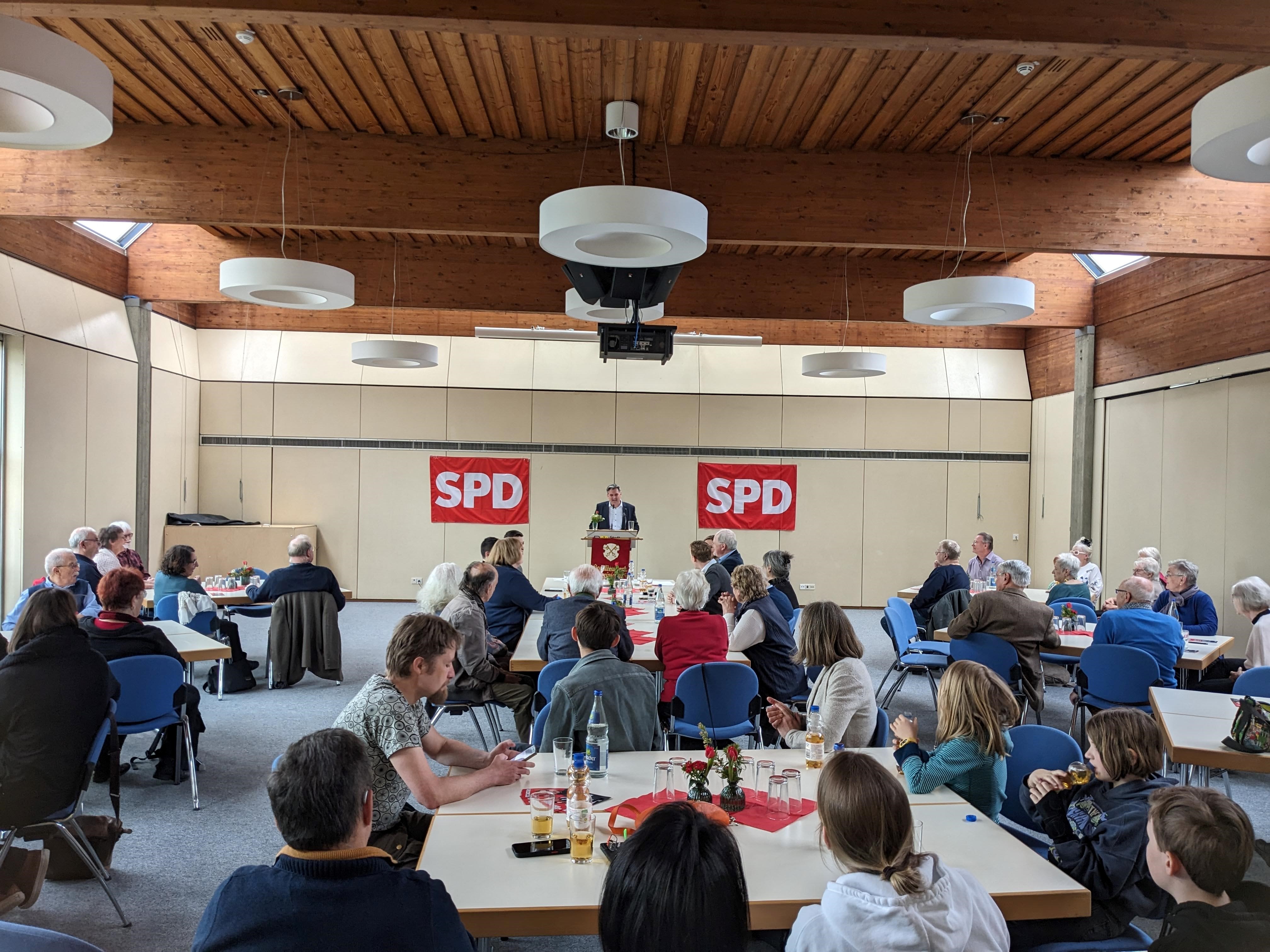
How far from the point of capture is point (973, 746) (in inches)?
121

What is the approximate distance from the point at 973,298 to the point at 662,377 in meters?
7.64

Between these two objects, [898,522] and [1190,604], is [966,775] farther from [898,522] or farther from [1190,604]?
[898,522]

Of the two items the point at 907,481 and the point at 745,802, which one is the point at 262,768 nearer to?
the point at 745,802

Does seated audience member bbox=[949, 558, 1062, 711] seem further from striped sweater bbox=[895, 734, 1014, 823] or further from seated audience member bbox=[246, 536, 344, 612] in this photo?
seated audience member bbox=[246, 536, 344, 612]

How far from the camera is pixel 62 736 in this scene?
11.5ft

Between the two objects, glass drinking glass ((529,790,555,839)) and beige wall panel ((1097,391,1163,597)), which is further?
beige wall panel ((1097,391,1163,597))

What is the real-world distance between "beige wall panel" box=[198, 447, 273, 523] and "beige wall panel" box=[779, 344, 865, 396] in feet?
25.1

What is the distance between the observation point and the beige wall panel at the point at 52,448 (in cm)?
855

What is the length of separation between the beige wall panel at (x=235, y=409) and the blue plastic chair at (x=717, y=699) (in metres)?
9.96

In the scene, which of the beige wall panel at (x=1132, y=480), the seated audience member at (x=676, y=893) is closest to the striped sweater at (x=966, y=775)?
the seated audience member at (x=676, y=893)

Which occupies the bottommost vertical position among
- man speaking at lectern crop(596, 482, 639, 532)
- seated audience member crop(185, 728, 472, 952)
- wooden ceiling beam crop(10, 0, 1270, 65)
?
seated audience member crop(185, 728, 472, 952)

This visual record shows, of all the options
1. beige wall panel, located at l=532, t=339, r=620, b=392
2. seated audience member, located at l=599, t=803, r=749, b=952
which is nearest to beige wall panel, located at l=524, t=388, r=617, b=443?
beige wall panel, located at l=532, t=339, r=620, b=392

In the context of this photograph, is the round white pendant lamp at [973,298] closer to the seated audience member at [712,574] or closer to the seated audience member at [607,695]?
the seated audience member at [712,574]

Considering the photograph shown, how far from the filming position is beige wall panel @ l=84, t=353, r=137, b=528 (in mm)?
9688
